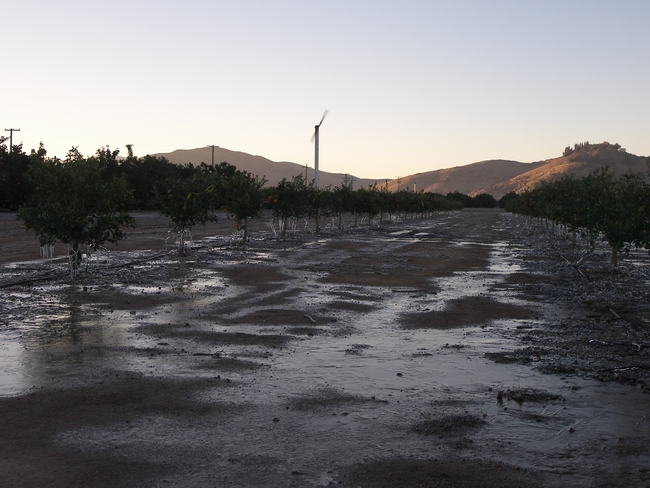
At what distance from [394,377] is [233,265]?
1494 cm

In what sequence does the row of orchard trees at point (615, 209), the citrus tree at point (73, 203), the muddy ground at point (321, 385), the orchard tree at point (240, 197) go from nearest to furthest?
the muddy ground at point (321, 385)
the citrus tree at point (73, 203)
the row of orchard trees at point (615, 209)
the orchard tree at point (240, 197)

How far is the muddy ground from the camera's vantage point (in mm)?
5418

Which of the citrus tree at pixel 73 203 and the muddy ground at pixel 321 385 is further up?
the citrus tree at pixel 73 203

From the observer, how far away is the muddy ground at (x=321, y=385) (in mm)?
5418

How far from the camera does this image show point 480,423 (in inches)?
255

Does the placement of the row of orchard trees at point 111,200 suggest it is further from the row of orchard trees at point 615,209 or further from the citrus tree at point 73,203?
the row of orchard trees at point 615,209

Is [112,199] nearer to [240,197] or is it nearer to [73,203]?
[73,203]

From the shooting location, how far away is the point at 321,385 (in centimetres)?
779

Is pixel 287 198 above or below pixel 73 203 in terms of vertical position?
above

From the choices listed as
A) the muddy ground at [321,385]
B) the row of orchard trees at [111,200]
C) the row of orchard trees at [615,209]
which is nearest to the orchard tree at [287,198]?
the row of orchard trees at [111,200]

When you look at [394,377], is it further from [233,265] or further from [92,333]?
[233,265]

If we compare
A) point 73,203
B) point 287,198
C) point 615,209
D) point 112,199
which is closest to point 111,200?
point 112,199

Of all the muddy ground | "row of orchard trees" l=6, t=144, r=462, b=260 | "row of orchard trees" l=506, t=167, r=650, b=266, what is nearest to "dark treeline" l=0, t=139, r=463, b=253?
"row of orchard trees" l=6, t=144, r=462, b=260

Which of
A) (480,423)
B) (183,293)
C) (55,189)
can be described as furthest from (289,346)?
(55,189)
